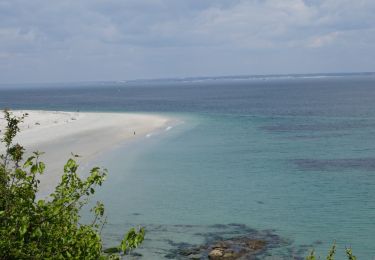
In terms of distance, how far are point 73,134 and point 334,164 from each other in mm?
43104

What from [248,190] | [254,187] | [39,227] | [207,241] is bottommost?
[207,241]

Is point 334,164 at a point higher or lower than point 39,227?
lower

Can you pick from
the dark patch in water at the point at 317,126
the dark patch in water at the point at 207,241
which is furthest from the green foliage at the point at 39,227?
the dark patch in water at the point at 317,126

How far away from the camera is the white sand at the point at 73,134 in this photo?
2223 inches

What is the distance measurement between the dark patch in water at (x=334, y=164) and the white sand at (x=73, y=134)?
24919mm

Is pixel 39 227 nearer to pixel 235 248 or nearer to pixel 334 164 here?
pixel 235 248

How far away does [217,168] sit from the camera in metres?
→ 52.3

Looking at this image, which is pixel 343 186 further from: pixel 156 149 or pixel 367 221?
pixel 156 149

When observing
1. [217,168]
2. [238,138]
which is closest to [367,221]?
[217,168]

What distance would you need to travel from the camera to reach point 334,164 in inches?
2062

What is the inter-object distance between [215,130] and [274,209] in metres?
49.2

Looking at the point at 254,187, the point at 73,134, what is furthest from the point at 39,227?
the point at 73,134

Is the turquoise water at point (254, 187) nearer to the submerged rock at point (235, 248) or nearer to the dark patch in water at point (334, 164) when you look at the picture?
the dark patch in water at point (334, 164)

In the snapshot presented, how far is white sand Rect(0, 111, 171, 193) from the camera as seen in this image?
56.5m
